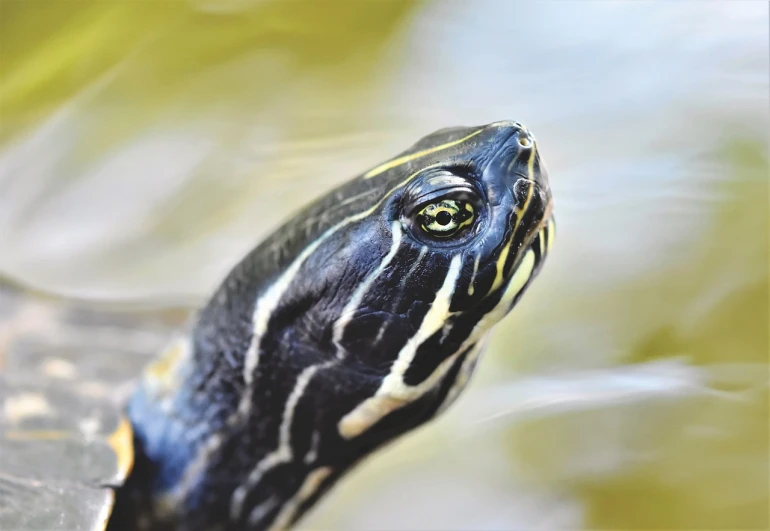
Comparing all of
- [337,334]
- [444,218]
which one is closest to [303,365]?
[337,334]

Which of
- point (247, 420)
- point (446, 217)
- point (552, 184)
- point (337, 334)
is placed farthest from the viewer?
point (552, 184)

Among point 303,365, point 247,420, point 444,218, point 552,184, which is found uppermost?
point 552,184

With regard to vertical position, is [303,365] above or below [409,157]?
below

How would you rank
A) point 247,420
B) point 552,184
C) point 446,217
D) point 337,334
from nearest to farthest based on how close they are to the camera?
point 446,217
point 337,334
point 247,420
point 552,184

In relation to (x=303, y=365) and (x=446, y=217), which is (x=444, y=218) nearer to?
(x=446, y=217)

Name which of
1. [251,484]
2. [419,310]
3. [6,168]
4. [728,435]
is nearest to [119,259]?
[6,168]

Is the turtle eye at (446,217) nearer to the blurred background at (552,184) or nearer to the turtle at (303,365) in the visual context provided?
the turtle at (303,365)

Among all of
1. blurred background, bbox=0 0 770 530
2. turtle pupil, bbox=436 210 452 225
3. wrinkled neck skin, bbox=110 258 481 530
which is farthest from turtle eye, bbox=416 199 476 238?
blurred background, bbox=0 0 770 530
